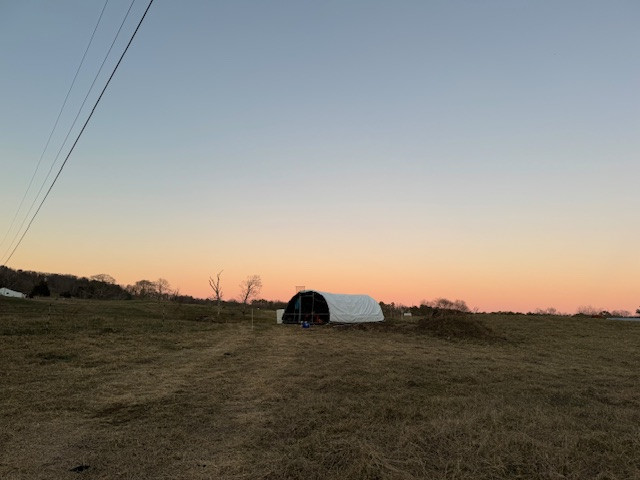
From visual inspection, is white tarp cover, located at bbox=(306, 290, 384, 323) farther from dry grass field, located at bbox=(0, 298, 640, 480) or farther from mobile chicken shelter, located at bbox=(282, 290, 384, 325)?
dry grass field, located at bbox=(0, 298, 640, 480)

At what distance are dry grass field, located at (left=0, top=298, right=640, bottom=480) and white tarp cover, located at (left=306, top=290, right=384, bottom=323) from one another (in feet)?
65.0

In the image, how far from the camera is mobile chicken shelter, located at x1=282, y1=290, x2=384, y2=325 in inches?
1459

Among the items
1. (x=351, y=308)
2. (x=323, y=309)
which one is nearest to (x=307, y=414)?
(x=323, y=309)

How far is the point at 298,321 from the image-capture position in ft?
125

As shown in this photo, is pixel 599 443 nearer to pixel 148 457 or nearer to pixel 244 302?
pixel 148 457

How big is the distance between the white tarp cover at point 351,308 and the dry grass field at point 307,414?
19819 mm

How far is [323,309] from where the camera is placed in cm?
3778

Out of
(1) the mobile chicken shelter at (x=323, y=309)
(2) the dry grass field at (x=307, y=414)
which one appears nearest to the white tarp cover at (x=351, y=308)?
(1) the mobile chicken shelter at (x=323, y=309)

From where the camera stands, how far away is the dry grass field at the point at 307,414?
18.0 ft

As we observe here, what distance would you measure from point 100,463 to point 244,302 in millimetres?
73215

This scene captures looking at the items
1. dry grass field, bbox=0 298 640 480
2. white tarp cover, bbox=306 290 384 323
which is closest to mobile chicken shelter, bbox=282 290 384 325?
white tarp cover, bbox=306 290 384 323

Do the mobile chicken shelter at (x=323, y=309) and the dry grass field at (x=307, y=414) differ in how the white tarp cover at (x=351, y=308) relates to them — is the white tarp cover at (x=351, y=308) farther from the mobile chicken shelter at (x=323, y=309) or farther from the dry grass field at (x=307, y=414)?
the dry grass field at (x=307, y=414)

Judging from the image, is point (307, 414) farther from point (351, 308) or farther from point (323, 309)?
point (351, 308)

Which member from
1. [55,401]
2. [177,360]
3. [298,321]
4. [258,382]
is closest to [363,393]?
[258,382]
